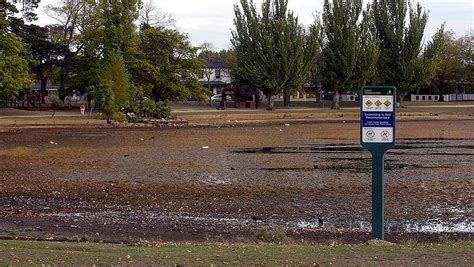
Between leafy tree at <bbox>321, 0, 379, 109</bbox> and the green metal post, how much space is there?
75.1m

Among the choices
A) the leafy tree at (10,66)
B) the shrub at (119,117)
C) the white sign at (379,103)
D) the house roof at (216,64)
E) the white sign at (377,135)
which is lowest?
the shrub at (119,117)

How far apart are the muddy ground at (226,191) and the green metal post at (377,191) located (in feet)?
5.79

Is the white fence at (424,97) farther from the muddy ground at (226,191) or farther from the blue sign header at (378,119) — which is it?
the blue sign header at (378,119)

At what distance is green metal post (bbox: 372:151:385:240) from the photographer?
1099 centimetres

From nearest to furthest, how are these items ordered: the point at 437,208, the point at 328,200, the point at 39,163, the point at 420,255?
the point at 420,255
the point at 437,208
the point at 328,200
the point at 39,163

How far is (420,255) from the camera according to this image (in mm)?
8797

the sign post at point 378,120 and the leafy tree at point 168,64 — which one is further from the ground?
the leafy tree at point 168,64

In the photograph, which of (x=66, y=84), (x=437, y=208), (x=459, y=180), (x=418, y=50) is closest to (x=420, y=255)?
(x=437, y=208)

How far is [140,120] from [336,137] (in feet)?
74.6

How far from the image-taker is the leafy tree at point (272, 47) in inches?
3319

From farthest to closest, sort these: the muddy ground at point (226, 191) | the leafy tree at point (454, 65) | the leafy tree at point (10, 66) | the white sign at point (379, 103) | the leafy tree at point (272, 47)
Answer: the leafy tree at point (454, 65), the leafy tree at point (272, 47), the leafy tree at point (10, 66), the muddy ground at point (226, 191), the white sign at point (379, 103)

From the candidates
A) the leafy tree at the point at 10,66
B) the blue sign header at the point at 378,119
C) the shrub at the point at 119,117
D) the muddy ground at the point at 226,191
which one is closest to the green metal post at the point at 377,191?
the blue sign header at the point at 378,119

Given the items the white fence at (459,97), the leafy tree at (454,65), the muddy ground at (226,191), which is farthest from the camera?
the white fence at (459,97)

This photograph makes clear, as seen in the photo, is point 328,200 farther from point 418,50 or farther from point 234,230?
point 418,50
